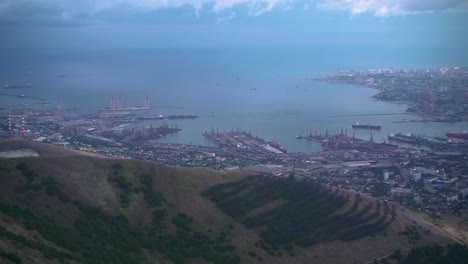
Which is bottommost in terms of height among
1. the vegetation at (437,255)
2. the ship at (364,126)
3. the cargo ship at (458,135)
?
the vegetation at (437,255)

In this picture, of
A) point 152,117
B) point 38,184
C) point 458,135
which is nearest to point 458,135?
point 458,135

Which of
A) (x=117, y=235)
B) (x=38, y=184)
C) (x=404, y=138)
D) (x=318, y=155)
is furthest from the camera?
(x=404, y=138)

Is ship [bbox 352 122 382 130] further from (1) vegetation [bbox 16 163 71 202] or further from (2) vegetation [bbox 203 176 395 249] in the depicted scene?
(1) vegetation [bbox 16 163 71 202]

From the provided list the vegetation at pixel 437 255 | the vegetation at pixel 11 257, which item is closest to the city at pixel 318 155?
the vegetation at pixel 437 255

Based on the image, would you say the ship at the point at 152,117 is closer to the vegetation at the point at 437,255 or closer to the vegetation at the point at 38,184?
the vegetation at the point at 38,184

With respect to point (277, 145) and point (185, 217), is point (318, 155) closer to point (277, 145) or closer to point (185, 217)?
point (277, 145)

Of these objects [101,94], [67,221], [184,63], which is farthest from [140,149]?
[184,63]
